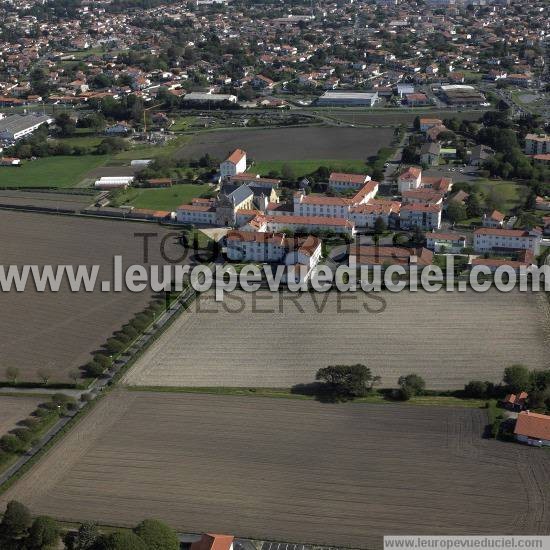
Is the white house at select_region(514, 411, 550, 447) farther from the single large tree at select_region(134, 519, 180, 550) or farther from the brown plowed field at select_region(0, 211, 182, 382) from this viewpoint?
the brown plowed field at select_region(0, 211, 182, 382)

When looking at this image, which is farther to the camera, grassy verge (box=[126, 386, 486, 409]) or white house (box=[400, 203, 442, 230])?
white house (box=[400, 203, 442, 230])

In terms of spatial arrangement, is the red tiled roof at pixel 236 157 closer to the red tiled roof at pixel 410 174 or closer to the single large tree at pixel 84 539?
the red tiled roof at pixel 410 174

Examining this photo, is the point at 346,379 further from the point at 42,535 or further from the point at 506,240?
the point at 506,240

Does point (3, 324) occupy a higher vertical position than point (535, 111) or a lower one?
lower

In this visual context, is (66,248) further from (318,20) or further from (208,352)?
(318,20)

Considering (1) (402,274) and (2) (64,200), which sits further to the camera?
(2) (64,200)

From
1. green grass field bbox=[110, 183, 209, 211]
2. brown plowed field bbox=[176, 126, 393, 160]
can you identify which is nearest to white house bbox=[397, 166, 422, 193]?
brown plowed field bbox=[176, 126, 393, 160]

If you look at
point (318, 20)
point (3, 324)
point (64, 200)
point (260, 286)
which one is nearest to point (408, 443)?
point (260, 286)
